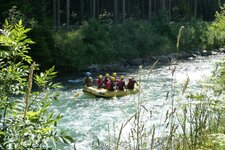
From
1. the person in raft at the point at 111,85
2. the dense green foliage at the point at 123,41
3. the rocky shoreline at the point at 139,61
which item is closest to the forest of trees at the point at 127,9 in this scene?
the dense green foliage at the point at 123,41

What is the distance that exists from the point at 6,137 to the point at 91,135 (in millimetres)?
6475

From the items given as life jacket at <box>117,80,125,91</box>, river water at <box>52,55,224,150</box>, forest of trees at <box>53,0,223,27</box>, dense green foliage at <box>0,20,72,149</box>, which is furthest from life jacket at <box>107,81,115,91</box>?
dense green foliage at <box>0,20,72,149</box>

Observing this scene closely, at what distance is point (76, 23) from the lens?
81.8 feet

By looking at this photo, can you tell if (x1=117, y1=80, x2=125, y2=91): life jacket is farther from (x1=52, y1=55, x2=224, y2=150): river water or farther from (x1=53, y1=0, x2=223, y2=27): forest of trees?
(x1=53, y1=0, x2=223, y2=27): forest of trees

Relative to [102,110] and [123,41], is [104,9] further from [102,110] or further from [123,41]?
[102,110]

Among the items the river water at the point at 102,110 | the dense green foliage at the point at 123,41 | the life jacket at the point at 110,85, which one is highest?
the dense green foliage at the point at 123,41

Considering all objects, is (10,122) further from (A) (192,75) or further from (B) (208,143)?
(A) (192,75)

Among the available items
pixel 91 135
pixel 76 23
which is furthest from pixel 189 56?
pixel 91 135

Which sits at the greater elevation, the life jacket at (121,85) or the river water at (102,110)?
the life jacket at (121,85)

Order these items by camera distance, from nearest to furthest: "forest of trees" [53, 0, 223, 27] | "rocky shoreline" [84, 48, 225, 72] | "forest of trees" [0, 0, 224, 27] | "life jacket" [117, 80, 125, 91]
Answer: "life jacket" [117, 80, 125, 91]
"forest of trees" [0, 0, 224, 27]
"rocky shoreline" [84, 48, 225, 72]
"forest of trees" [53, 0, 223, 27]

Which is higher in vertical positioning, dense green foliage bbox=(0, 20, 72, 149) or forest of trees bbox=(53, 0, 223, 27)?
forest of trees bbox=(53, 0, 223, 27)

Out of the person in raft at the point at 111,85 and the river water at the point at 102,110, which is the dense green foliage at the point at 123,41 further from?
the person in raft at the point at 111,85

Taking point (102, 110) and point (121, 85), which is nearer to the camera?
point (102, 110)

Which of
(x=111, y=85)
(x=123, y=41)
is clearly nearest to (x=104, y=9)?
(x=123, y=41)
